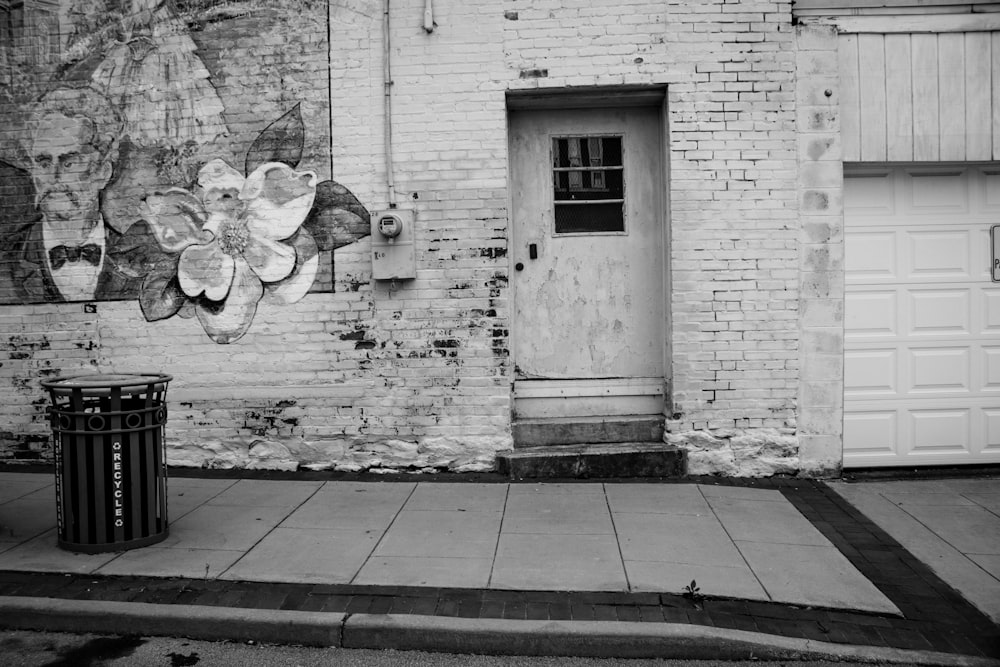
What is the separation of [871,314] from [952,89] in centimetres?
206

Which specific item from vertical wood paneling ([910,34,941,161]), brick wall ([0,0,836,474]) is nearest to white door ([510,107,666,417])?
brick wall ([0,0,836,474])

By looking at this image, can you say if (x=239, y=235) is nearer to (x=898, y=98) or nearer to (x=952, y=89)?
(x=898, y=98)

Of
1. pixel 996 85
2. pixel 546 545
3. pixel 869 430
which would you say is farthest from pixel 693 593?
pixel 996 85

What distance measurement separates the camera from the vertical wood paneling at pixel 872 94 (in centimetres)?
681

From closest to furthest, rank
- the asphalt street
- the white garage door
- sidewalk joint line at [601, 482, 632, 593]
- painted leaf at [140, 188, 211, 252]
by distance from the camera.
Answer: the asphalt street, sidewalk joint line at [601, 482, 632, 593], the white garage door, painted leaf at [140, 188, 211, 252]

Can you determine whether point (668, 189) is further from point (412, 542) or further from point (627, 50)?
point (412, 542)

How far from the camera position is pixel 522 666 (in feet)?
12.7

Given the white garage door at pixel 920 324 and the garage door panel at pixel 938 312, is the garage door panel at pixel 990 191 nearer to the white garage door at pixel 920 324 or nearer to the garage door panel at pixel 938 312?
the white garage door at pixel 920 324

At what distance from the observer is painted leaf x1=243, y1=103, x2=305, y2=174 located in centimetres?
700

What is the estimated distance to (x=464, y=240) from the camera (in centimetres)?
694

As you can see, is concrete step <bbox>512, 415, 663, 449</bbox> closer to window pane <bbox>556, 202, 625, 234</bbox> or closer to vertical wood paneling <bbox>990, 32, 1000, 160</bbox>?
window pane <bbox>556, 202, 625, 234</bbox>

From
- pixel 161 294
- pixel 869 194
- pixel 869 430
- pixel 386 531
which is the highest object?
pixel 869 194

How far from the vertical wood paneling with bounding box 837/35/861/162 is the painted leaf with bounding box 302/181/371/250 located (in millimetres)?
4233

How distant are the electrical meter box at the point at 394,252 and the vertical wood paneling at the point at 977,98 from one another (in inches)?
194
